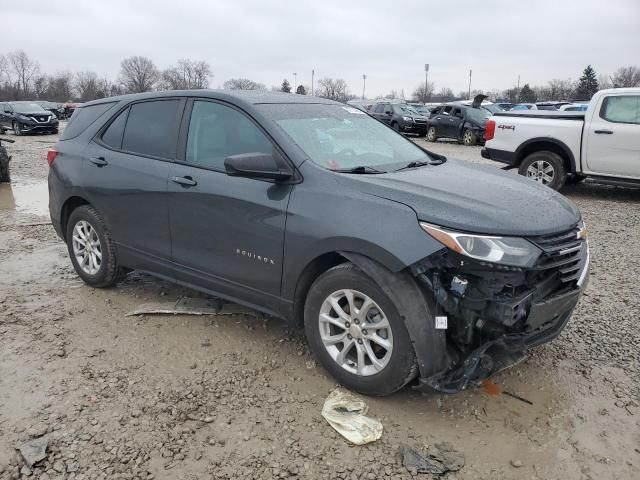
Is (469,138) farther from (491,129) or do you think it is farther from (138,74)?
(138,74)

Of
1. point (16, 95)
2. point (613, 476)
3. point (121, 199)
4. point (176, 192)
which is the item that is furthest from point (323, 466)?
point (16, 95)

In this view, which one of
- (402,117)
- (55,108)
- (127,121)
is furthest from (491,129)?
(55,108)

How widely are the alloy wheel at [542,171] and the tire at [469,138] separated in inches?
448

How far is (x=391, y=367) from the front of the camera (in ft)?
9.62

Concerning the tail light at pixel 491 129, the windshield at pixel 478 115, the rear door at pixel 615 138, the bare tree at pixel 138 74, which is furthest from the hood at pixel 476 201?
the bare tree at pixel 138 74

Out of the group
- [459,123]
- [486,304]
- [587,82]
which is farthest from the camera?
[587,82]

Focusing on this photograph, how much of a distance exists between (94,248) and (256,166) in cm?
220

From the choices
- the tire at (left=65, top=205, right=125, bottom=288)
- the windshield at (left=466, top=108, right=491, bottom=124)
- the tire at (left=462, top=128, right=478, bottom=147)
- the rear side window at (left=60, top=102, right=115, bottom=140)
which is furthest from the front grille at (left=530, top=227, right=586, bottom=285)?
the windshield at (left=466, top=108, right=491, bottom=124)

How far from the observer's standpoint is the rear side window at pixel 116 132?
448 centimetres

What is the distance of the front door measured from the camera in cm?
338

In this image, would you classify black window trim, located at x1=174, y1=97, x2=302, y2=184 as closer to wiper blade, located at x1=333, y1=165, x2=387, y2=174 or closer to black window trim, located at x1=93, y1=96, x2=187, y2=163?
black window trim, located at x1=93, y1=96, x2=187, y2=163

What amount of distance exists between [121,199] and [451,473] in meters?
3.12

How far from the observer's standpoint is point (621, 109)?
8766 millimetres

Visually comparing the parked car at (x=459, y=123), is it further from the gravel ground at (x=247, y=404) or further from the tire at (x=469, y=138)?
the gravel ground at (x=247, y=404)
